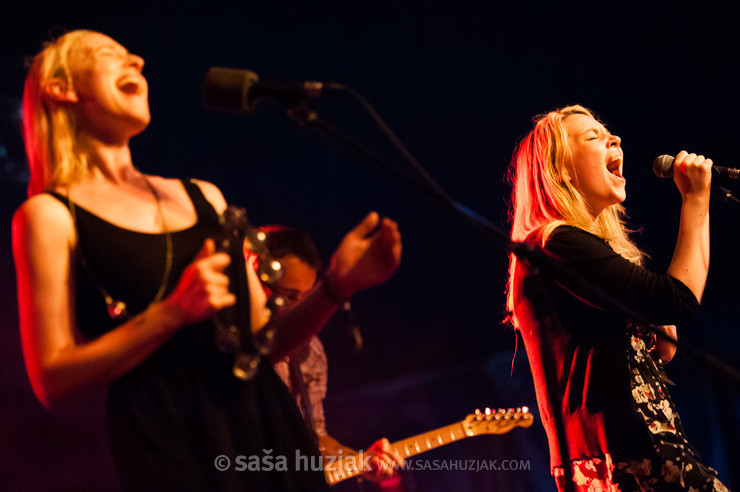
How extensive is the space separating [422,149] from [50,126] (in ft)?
10.4

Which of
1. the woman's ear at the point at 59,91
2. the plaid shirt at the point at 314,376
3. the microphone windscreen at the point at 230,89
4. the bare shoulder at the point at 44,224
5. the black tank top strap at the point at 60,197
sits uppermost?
Result: the microphone windscreen at the point at 230,89

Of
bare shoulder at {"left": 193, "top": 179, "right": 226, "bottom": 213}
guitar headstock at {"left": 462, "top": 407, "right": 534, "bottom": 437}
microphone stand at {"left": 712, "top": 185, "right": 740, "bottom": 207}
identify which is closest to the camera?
bare shoulder at {"left": 193, "top": 179, "right": 226, "bottom": 213}

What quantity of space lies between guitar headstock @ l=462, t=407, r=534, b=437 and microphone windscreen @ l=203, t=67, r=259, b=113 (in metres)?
2.80

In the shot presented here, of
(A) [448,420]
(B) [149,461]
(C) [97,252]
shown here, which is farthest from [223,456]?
(A) [448,420]

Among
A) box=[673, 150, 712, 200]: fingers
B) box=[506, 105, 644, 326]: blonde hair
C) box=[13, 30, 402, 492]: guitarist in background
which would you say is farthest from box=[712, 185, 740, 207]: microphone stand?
box=[13, 30, 402, 492]: guitarist in background

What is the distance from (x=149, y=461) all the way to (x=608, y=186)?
1662mm

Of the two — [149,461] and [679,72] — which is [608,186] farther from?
[679,72]

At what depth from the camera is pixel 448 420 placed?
5.18 meters

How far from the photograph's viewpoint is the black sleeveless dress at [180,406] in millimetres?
1202

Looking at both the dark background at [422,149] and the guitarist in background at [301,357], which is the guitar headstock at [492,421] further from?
the dark background at [422,149]

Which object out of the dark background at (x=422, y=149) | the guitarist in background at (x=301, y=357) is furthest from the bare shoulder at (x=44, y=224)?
the dark background at (x=422, y=149)

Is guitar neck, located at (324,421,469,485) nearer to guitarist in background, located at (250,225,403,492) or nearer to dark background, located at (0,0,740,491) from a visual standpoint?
guitarist in background, located at (250,225,403,492)

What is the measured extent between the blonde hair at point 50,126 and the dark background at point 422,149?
5.92 feet

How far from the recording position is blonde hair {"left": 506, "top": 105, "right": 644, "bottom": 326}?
7.22 feet
